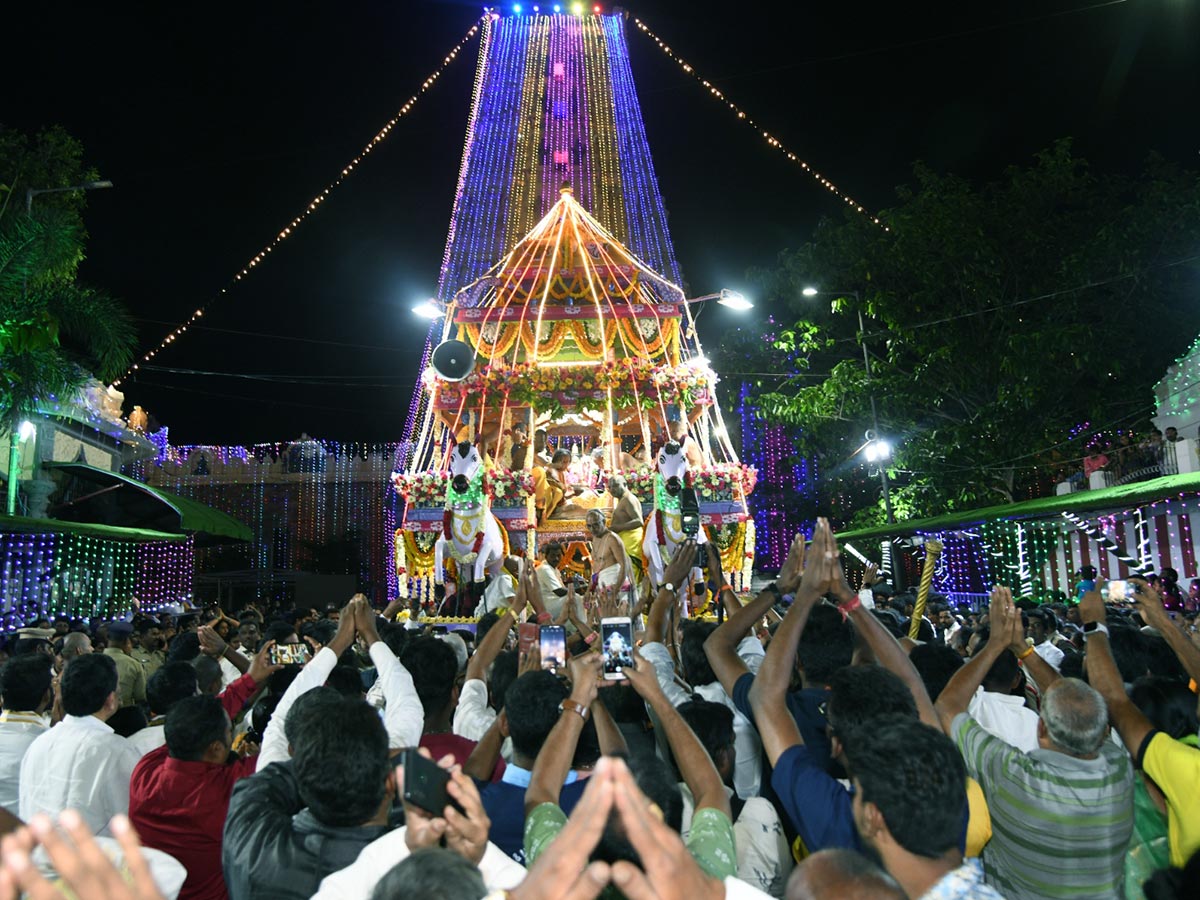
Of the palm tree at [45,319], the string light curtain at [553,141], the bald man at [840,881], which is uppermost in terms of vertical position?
the string light curtain at [553,141]

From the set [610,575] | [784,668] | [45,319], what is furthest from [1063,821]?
[45,319]

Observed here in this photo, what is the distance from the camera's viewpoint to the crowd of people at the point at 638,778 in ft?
5.66

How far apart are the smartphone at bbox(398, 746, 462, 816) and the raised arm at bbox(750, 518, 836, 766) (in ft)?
4.00

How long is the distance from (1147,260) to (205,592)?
25595 mm

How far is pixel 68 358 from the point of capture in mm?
16891

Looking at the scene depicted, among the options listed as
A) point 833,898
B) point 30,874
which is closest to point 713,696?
point 833,898

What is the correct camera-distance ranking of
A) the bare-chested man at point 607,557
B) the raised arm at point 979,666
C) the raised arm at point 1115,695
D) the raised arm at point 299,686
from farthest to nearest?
the bare-chested man at point 607,557, the raised arm at point 979,666, the raised arm at point 299,686, the raised arm at point 1115,695

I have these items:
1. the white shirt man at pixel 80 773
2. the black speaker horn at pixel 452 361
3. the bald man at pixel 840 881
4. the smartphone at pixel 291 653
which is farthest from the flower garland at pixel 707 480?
the bald man at pixel 840 881

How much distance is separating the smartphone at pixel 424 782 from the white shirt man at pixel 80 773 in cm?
228

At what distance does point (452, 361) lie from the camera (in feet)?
49.2

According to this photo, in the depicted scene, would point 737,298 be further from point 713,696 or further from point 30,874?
point 30,874

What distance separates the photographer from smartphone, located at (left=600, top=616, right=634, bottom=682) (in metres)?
3.78

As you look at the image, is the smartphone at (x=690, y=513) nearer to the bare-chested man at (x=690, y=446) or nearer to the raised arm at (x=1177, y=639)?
the raised arm at (x=1177, y=639)

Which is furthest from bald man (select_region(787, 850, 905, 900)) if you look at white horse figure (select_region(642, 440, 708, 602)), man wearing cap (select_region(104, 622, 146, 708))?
white horse figure (select_region(642, 440, 708, 602))
